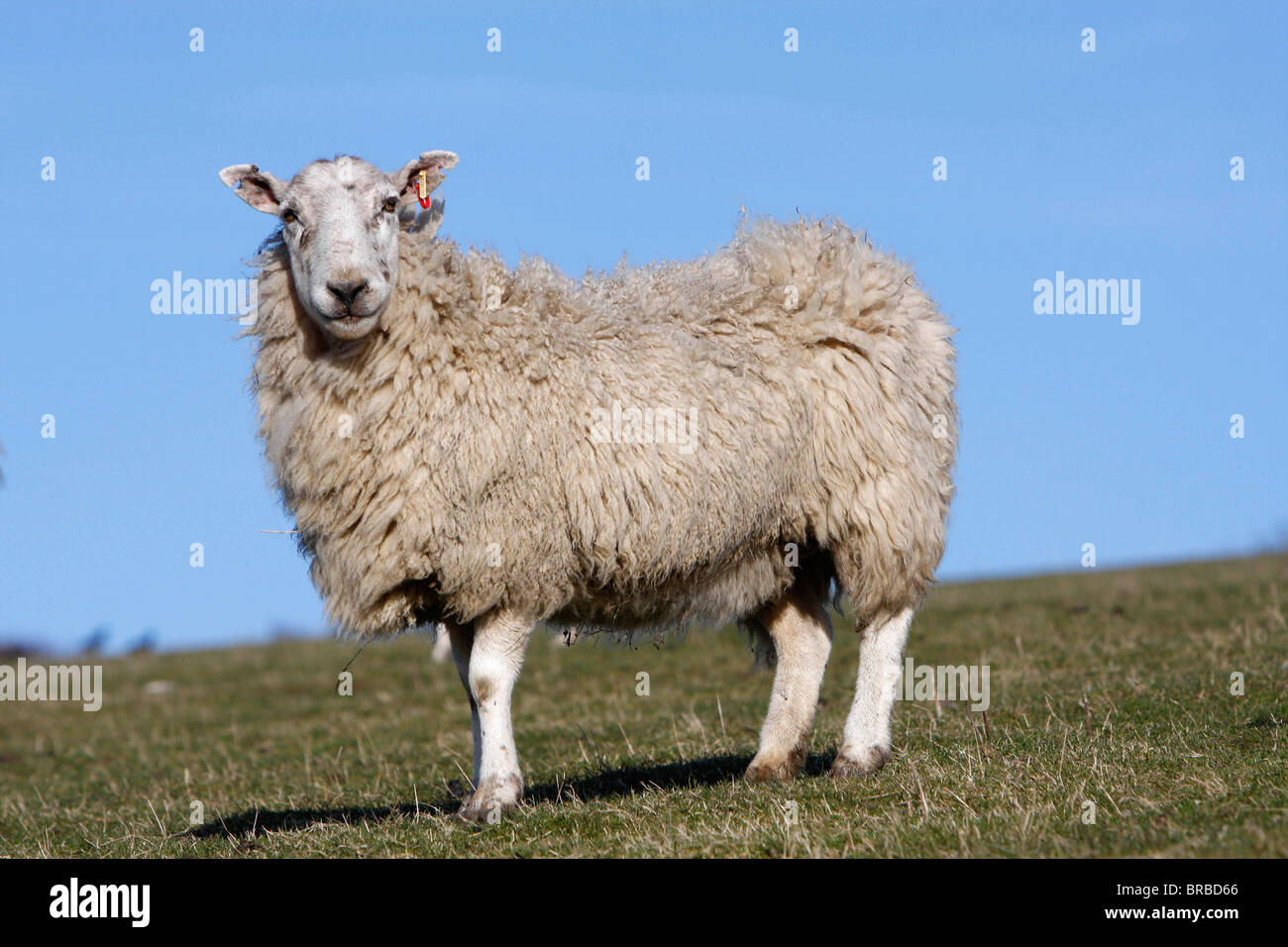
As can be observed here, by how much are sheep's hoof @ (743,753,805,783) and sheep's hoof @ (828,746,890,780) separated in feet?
0.83

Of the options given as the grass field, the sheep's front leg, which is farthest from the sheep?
the grass field

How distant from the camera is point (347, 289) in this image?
6645mm

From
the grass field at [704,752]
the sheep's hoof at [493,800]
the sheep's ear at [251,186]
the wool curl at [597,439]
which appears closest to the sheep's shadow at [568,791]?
the grass field at [704,752]

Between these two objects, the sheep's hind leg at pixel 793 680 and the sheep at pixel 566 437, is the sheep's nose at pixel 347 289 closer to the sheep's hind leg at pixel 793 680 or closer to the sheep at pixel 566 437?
the sheep at pixel 566 437

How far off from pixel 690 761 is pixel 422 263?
3.78 metres

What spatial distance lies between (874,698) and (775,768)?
67 centimetres

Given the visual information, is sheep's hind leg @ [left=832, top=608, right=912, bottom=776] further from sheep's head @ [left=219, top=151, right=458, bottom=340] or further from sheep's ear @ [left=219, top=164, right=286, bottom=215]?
sheep's ear @ [left=219, top=164, right=286, bottom=215]

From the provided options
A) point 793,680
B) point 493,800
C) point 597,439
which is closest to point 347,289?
point 597,439

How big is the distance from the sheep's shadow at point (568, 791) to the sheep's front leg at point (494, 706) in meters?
0.83

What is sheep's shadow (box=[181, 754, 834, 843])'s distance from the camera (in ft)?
25.8

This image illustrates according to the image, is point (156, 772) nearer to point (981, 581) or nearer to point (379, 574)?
point (379, 574)

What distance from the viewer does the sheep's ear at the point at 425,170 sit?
7.28m
